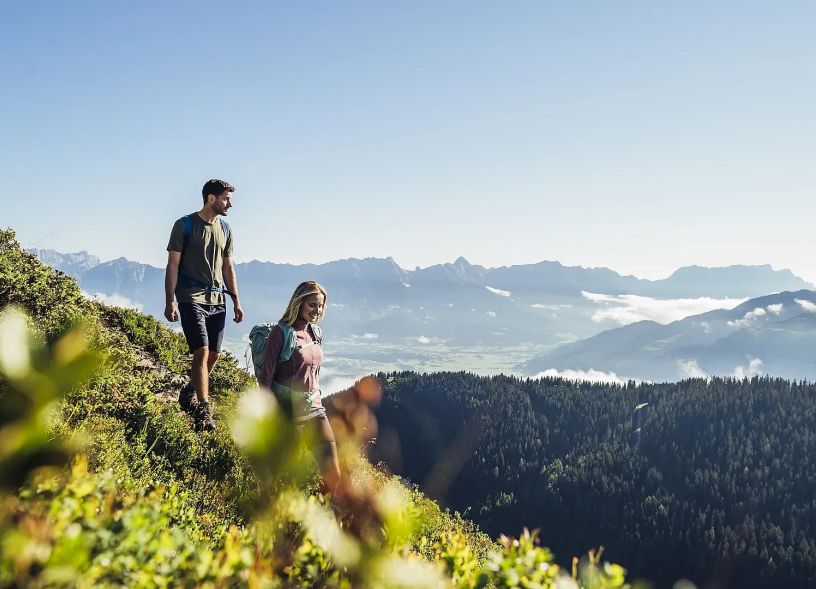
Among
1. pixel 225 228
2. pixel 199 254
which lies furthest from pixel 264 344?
pixel 225 228

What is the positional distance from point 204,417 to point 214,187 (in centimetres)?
370

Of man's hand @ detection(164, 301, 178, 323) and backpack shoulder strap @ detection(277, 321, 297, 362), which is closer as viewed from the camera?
backpack shoulder strap @ detection(277, 321, 297, 362)

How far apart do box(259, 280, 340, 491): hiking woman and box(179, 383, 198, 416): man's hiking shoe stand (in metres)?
3.45

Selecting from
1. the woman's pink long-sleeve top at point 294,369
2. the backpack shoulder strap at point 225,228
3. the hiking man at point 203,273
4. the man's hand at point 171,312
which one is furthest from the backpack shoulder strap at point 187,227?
the woman's pink long-sleeve top at point 294,369

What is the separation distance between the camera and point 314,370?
7.26 m

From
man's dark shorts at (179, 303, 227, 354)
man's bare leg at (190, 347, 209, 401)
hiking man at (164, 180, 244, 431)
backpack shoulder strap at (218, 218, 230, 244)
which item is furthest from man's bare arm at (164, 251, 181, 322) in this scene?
man's bare leg at (190, 347, 209, 401)

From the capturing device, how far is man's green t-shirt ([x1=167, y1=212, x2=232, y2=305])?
8.36 metres

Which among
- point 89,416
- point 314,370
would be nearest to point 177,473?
point 89,416

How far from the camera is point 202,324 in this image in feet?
28.6

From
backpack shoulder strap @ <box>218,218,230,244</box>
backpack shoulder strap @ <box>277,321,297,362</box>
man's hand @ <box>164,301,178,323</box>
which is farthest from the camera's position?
backpack shoulder strap @ <box>218,218,230,244</box>

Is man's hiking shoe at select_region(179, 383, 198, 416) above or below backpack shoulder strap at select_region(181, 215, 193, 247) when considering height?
below

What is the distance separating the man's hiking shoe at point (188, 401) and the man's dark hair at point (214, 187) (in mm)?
3429

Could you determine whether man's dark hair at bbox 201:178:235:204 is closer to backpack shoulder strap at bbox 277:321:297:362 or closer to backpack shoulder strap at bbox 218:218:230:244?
backpack shoulder strap at bbox 218:218:230:244

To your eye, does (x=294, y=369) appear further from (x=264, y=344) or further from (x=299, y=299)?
(x=299, y=299)
